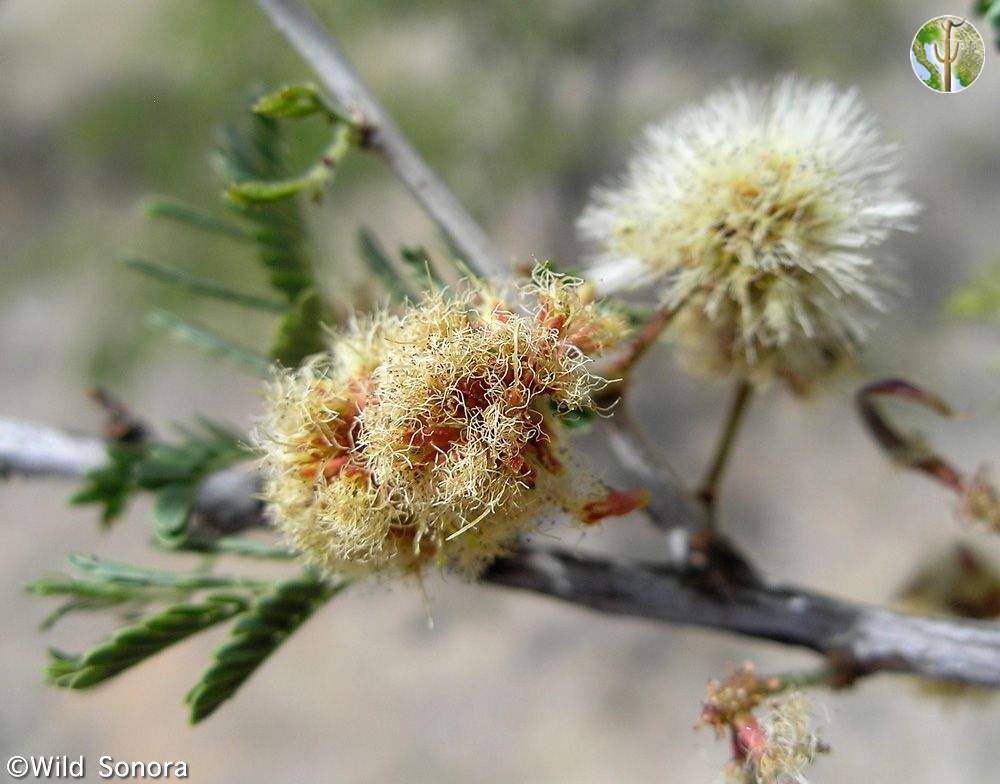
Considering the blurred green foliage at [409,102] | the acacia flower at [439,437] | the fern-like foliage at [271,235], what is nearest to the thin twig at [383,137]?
the fern-like foliage at [271,235]

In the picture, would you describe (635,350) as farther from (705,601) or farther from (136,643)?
(136,643)

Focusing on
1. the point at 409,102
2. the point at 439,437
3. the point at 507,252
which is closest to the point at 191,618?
the point at 439,437

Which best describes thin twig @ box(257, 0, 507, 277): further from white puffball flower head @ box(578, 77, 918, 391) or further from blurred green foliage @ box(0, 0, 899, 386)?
blurred green foliage @ box(0, 0, 899, 386)

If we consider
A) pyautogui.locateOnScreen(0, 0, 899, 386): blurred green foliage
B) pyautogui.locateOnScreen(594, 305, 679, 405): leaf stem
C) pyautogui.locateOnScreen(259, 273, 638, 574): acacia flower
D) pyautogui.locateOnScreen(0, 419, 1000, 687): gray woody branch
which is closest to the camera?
pyautogui.locateOnScreen(259, 273, 638, 574): acacia flower

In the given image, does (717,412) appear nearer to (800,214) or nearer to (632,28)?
(632,28)

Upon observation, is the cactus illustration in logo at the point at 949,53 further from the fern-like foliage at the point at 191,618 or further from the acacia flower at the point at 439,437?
Answer: the fern-like foliage at the point at 191,618

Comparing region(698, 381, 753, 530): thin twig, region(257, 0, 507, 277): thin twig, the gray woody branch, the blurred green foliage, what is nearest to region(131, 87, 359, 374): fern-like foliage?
region(257, 0, 507, 277): thin twig
